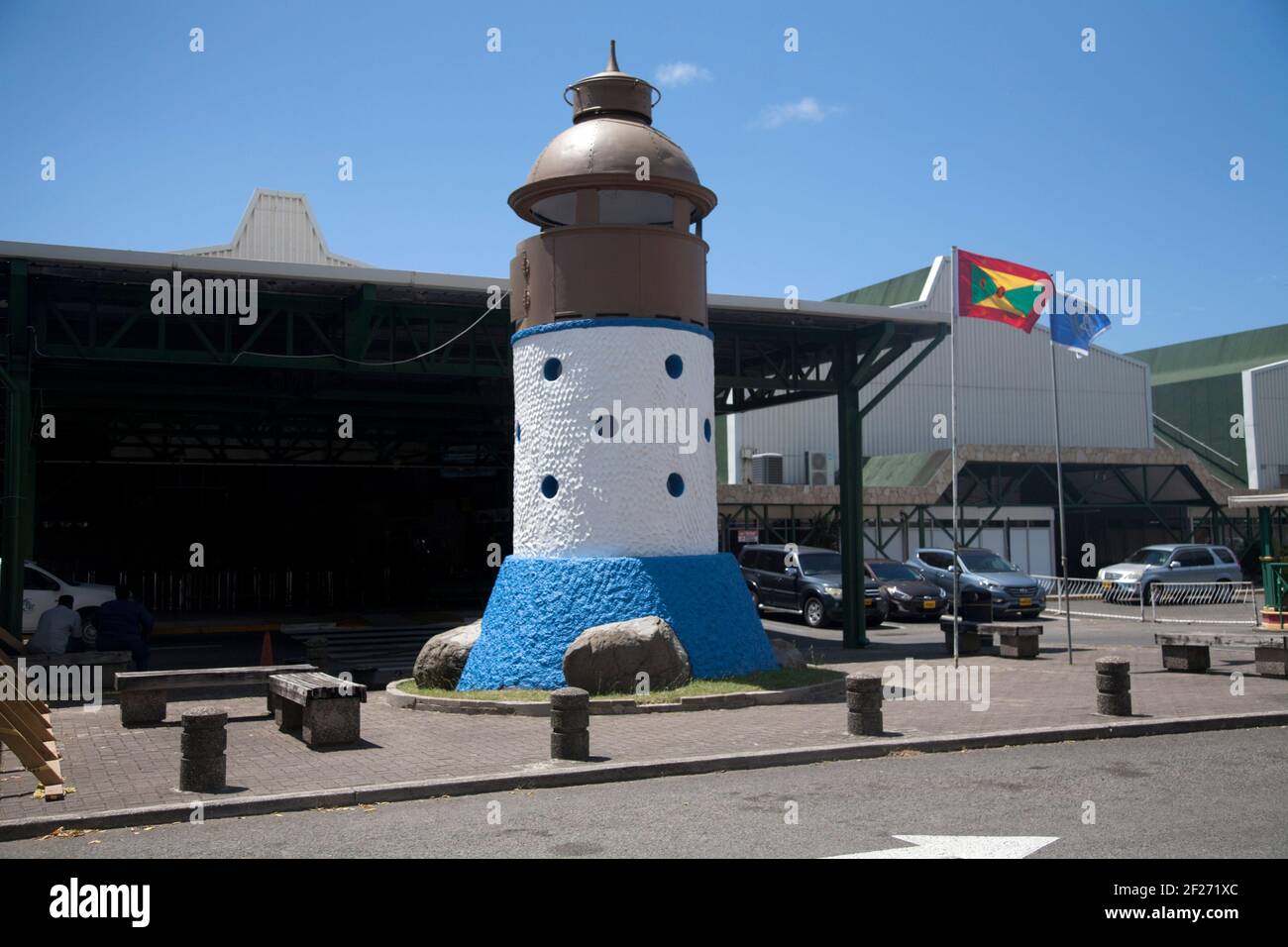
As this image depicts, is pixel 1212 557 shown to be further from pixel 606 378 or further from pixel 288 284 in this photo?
pixel 288 284

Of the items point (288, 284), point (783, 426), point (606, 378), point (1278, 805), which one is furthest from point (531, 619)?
point (783, 426)

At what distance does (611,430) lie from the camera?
14148mm

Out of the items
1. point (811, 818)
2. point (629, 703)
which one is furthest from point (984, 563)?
point (811, 818)

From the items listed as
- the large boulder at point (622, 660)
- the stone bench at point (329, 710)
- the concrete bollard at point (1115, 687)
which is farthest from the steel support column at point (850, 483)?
the stone bench at point (329, 710)

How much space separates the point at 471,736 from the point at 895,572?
761 inches

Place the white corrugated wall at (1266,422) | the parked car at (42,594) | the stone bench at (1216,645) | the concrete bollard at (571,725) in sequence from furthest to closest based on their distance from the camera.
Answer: the white corrugated wall at (1266,422) < the parked car at (42,594) < the stone bench at (1216,645) < the concrete bollard at (571,725)

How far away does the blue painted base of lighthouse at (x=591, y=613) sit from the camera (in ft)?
44.6

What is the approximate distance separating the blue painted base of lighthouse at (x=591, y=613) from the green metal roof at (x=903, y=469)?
75.6 feet

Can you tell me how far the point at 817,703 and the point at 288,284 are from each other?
1026 centimetres

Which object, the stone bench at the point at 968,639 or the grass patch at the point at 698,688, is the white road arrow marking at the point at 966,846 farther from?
the stone bench at the point at 968,639

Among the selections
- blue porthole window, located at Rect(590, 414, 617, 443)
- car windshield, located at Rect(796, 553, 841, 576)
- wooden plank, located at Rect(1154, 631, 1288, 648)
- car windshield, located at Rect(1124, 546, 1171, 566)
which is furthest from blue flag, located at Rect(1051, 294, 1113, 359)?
car windshield, located at Rect(1124, 546, 1171, 566)

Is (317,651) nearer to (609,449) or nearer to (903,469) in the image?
(609,449)

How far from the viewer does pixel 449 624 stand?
24.8m

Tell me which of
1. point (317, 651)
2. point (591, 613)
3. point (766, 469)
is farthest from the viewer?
point (766, 469)
